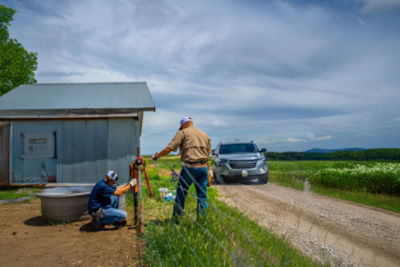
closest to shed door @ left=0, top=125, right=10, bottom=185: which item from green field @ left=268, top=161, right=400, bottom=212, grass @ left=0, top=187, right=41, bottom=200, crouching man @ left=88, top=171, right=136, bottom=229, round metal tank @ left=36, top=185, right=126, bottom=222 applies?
grass @ left=0, top=187, right=41, bottom=200

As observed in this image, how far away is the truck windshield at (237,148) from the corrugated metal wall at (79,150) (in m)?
4.72

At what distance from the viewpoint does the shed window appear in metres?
10.9

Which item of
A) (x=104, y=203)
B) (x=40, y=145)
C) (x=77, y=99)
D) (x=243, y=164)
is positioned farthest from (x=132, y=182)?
(x=77, y=99)

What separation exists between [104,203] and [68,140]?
6.01 m

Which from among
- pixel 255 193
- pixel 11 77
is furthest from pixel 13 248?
pixel 11 77

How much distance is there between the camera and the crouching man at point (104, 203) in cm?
562

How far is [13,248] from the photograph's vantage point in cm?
476

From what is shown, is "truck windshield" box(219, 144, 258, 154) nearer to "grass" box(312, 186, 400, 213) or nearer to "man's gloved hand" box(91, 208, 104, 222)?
"grass" box(312, 186, 400, 213)

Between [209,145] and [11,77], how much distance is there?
19.6 metres

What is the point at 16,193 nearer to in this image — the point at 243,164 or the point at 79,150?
the point at 79,150

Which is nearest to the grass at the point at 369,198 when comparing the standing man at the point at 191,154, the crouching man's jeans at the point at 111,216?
the standing man at the point at 191,154

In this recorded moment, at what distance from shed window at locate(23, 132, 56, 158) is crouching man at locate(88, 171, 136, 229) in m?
6.28

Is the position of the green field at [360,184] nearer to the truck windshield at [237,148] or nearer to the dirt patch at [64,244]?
the truck windshield at [237,148]

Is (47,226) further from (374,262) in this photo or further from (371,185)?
(371,185)
